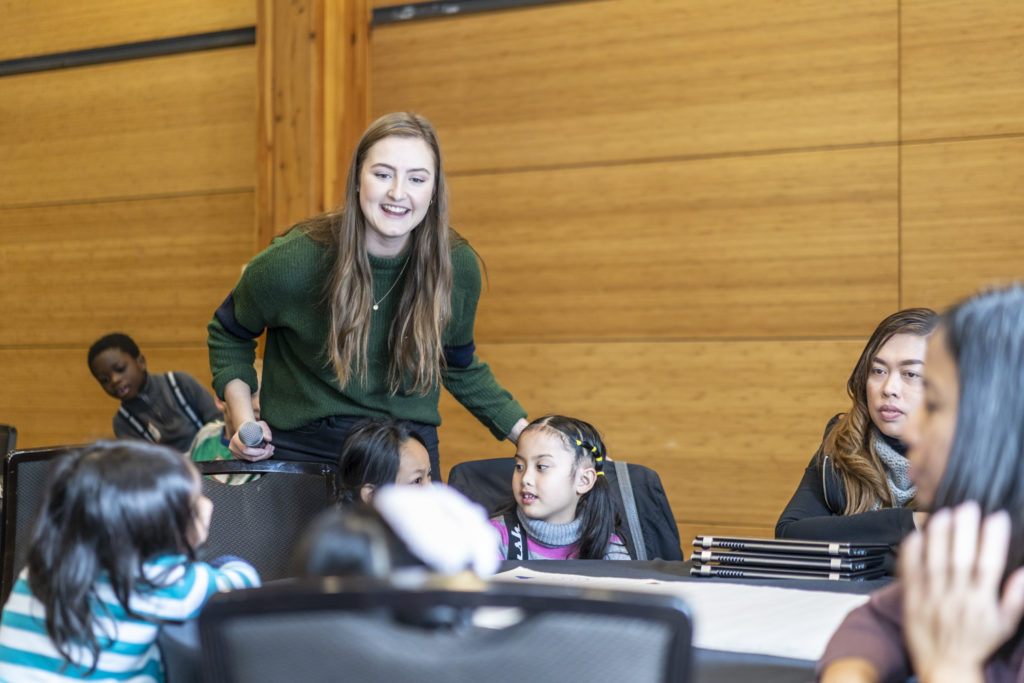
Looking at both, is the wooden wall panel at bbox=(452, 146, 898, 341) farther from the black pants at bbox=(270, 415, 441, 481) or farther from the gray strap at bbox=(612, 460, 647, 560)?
the black pants at bbox=(270, 415, 441, 481)

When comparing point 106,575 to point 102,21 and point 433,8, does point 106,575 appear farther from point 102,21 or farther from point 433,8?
point 102,21

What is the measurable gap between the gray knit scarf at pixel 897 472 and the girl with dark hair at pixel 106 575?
129 centimetres

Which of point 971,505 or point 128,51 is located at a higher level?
point 128,51

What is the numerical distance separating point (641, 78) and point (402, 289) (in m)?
2.20

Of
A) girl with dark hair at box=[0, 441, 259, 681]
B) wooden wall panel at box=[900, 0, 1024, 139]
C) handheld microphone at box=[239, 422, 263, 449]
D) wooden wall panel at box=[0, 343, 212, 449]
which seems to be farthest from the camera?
wooden wall panel at box=[0, 343, 212, 449]

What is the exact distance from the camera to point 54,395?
5430 mm

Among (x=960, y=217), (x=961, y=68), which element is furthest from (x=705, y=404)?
(x=961, y=68)

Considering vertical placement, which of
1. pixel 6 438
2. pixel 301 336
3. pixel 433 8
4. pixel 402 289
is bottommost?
pixel 6 438

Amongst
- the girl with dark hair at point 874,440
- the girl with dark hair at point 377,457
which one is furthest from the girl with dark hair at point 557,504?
the girl with dark hair at point 874,440

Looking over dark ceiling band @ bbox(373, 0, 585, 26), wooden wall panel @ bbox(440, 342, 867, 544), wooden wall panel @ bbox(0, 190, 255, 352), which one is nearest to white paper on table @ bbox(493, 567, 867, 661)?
wooden wall panel @ bbox(440, 342, 867, 544)

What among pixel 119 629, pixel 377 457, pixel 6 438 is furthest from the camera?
pixel 6 438

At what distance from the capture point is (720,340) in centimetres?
407

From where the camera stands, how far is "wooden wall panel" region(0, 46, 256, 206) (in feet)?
16.5

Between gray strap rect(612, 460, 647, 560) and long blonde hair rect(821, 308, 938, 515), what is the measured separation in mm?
512
